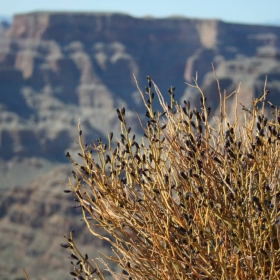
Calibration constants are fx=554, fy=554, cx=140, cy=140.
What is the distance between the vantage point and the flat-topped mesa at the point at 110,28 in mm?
111375

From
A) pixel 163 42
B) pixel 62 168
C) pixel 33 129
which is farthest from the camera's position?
pixel 163 42

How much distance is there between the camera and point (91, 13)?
4454 inches

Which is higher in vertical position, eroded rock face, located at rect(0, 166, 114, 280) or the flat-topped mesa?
the flat-topped mesa

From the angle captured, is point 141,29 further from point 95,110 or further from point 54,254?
point 54,254

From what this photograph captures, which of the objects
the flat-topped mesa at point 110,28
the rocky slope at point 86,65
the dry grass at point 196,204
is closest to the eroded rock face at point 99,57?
the flat-topped mesa at point 110,28

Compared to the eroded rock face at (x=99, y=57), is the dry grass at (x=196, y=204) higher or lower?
higher

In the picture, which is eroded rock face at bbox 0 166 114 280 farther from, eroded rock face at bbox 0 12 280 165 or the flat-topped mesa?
the flat-topped mesa

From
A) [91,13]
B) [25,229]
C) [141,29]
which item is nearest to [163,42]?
[141,29]

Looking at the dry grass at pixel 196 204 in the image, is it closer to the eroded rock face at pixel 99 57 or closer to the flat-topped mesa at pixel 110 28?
the eroded rock face at pixel 99 57

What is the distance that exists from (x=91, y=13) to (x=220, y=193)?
112458 millimetres

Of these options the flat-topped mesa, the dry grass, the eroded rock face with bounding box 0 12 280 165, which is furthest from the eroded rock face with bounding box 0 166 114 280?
the flat-topped mesa

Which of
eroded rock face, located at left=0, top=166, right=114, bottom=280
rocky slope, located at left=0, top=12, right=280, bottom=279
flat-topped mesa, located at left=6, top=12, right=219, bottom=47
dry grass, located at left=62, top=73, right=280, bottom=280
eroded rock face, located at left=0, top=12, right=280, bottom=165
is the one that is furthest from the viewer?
flat-topped mesa, located at left=6, top=12, right=219, bottom=47

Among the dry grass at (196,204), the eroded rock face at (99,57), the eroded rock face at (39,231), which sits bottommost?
the eroded rock face at (39,231)

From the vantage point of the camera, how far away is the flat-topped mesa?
365 feet
